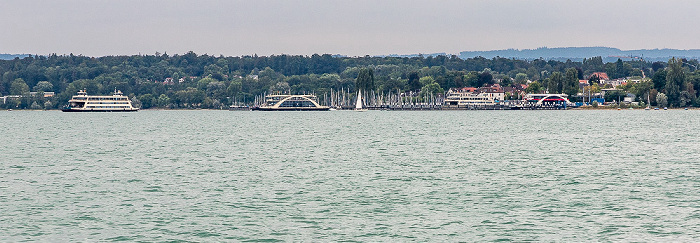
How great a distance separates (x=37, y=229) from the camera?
28.8m

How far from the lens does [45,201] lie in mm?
35188

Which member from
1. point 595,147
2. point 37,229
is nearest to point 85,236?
point 37,229

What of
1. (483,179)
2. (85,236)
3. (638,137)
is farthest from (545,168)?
(638,137)

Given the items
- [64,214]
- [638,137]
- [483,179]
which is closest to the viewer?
[64,214]

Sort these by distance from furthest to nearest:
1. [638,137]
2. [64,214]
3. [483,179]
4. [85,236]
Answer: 1. [638,137]
2. [483,179]
3. [64,214]
4. [85,236]

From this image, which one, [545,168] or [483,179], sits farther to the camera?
[545,168]

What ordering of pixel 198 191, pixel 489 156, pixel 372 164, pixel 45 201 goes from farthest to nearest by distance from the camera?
pixel 489 156, pixel 372 164, pixel 198 191, pixel 45 201

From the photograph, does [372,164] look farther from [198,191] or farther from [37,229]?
[37,229]

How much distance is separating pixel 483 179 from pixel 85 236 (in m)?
22.6

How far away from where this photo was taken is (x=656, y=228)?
28.6 m

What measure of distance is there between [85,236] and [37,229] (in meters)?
2.39

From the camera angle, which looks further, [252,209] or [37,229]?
[252,209]

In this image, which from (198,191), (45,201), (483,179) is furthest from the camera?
(483,179)

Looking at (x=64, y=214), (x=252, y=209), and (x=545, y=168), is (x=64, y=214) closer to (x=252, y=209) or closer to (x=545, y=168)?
(x=252, y=209)
